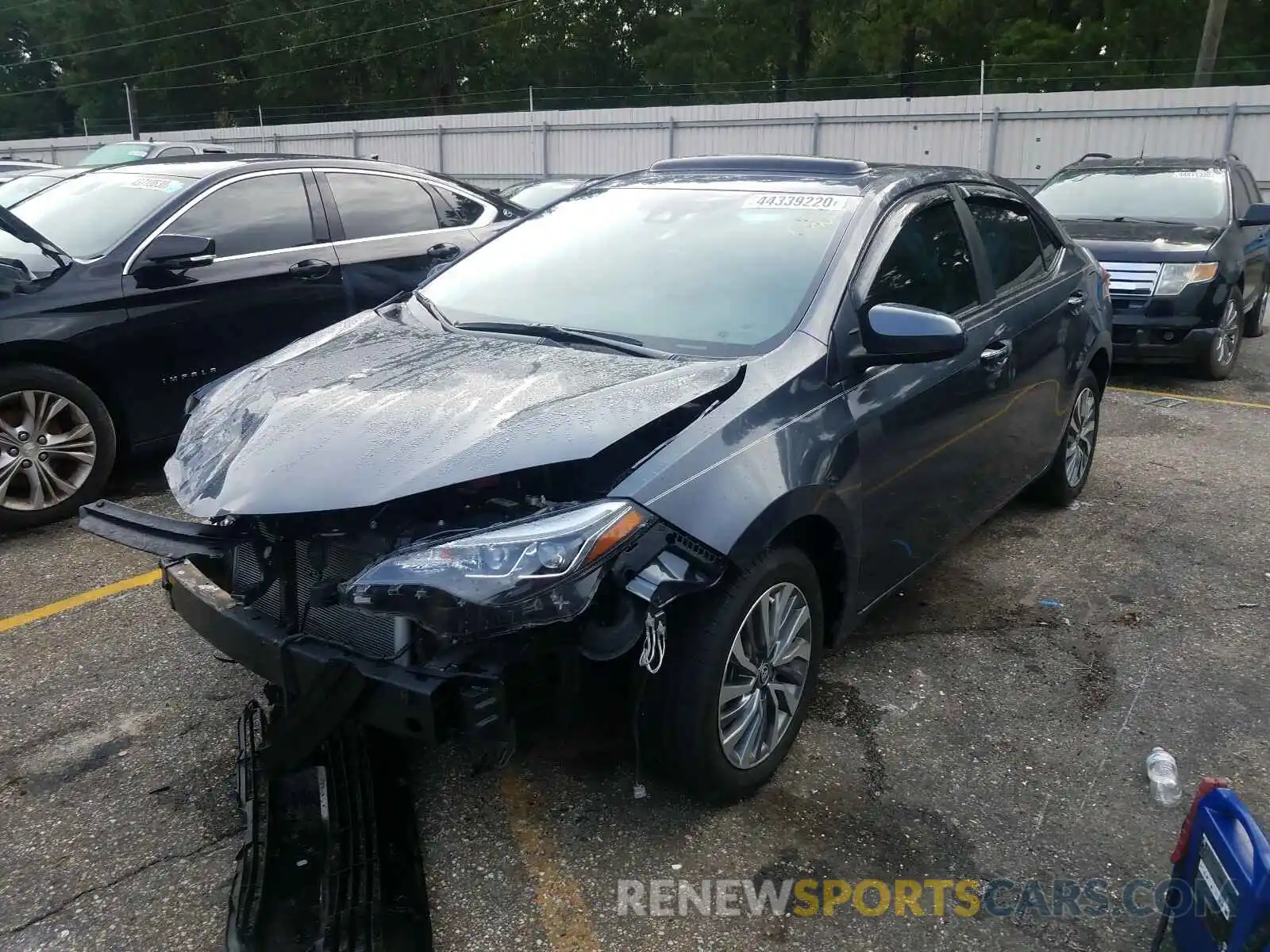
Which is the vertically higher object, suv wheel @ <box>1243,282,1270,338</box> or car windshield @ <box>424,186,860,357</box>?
car windshield @ <box>424,186,860,357</box>

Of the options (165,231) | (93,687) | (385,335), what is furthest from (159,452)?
(385,335)

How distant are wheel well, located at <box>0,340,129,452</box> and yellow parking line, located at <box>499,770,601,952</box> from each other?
3297mm

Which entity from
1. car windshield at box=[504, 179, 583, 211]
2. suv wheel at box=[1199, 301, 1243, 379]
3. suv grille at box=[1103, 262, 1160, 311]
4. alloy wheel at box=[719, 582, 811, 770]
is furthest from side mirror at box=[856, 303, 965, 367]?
car windshield at box=[504, 179, 583, 211]

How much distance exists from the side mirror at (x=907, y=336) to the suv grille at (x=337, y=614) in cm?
159

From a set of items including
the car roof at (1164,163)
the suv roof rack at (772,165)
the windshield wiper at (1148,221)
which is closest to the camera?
the suv roof rack at (772,165)

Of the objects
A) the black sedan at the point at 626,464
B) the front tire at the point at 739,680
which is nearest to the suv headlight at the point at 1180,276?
the black sedan at the point at 626,464

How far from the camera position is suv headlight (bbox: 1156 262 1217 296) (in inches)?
319

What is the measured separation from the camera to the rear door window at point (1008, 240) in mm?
4242

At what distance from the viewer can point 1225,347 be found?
8.55 m

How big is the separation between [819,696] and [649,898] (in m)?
1.17

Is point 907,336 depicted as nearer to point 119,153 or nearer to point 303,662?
point 303,662

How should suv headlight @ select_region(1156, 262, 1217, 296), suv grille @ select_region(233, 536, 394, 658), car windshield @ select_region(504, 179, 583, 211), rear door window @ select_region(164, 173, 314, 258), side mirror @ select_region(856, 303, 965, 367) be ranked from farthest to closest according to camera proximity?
car windshield @ select_region(504, 179, 583, 211), suv headlight @ select_region(1156, 262, 1217, 296), rear door window @ select_region(164, 173, 314, 258), side mirror @ select_region(856, 303, 965, 367), suv grille @ select_region(233, 536, 394, 658)

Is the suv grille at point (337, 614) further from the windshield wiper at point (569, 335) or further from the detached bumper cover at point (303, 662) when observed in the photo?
the windshield wiper at point (569, 335)

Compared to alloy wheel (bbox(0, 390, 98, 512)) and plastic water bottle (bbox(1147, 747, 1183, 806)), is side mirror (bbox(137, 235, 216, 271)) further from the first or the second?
plastic water bottle (bbox(1147, 747, 1183, 806))
